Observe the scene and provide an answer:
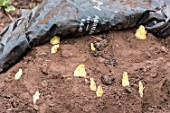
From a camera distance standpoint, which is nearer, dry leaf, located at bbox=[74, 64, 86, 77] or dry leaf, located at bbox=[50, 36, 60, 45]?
dry leaf, located at bbox=[74, 64, 86, 77]

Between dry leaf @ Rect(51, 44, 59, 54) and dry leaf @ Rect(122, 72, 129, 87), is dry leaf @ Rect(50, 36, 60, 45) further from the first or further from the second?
dry leaf @ Rect(122, 72, 129, 87)

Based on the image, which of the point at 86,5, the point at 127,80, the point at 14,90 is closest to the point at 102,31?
the point at 86,5

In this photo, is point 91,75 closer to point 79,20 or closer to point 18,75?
point 79,20

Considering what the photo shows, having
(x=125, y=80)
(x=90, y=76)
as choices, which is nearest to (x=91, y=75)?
(x=90, y=76)

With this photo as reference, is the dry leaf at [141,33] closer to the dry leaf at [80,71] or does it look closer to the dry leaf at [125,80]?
the dry leaf at [125,80]

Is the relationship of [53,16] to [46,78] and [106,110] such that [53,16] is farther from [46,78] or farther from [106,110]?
[106,110]

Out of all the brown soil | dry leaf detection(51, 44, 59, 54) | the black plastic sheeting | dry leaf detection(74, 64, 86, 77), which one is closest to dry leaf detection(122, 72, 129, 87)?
the brown soil

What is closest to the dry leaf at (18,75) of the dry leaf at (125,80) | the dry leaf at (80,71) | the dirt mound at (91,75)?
the dirt mound at (91,75)
